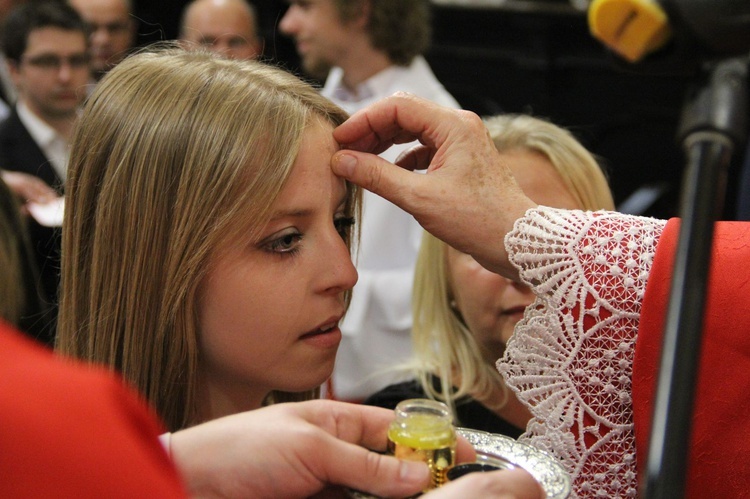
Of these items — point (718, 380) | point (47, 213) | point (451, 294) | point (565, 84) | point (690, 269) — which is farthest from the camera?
point (565, 84)

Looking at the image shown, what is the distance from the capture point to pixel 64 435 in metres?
0.53

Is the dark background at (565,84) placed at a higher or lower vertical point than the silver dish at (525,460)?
higher

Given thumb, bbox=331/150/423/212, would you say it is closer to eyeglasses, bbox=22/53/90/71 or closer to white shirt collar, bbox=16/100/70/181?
white shirt collar, bbox=16/100/70/181

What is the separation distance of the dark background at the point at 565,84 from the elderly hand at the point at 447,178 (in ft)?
10.7

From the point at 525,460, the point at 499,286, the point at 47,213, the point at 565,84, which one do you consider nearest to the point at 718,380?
the point at 525,460

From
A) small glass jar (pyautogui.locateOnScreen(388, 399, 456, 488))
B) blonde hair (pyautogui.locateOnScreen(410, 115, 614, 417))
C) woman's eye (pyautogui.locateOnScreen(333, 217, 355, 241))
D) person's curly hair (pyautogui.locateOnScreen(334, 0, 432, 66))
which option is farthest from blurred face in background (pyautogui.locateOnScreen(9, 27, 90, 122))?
small glass jar (pyautogui.locateOnScreen(388, 399, 456, 488))

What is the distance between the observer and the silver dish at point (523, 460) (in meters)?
0.94

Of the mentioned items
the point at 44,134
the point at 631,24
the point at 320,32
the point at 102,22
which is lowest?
the point at 44,134

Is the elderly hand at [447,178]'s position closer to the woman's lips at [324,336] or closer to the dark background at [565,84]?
the woman's lips at [324,336]

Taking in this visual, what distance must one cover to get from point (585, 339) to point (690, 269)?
0.64 m

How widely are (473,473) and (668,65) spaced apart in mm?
409

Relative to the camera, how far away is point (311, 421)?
37.4 inches

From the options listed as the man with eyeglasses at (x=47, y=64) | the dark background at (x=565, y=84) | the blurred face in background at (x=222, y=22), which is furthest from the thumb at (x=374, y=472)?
the blurred face in background at (x=222, y=22)

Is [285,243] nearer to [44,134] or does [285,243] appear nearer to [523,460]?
[523,460]
